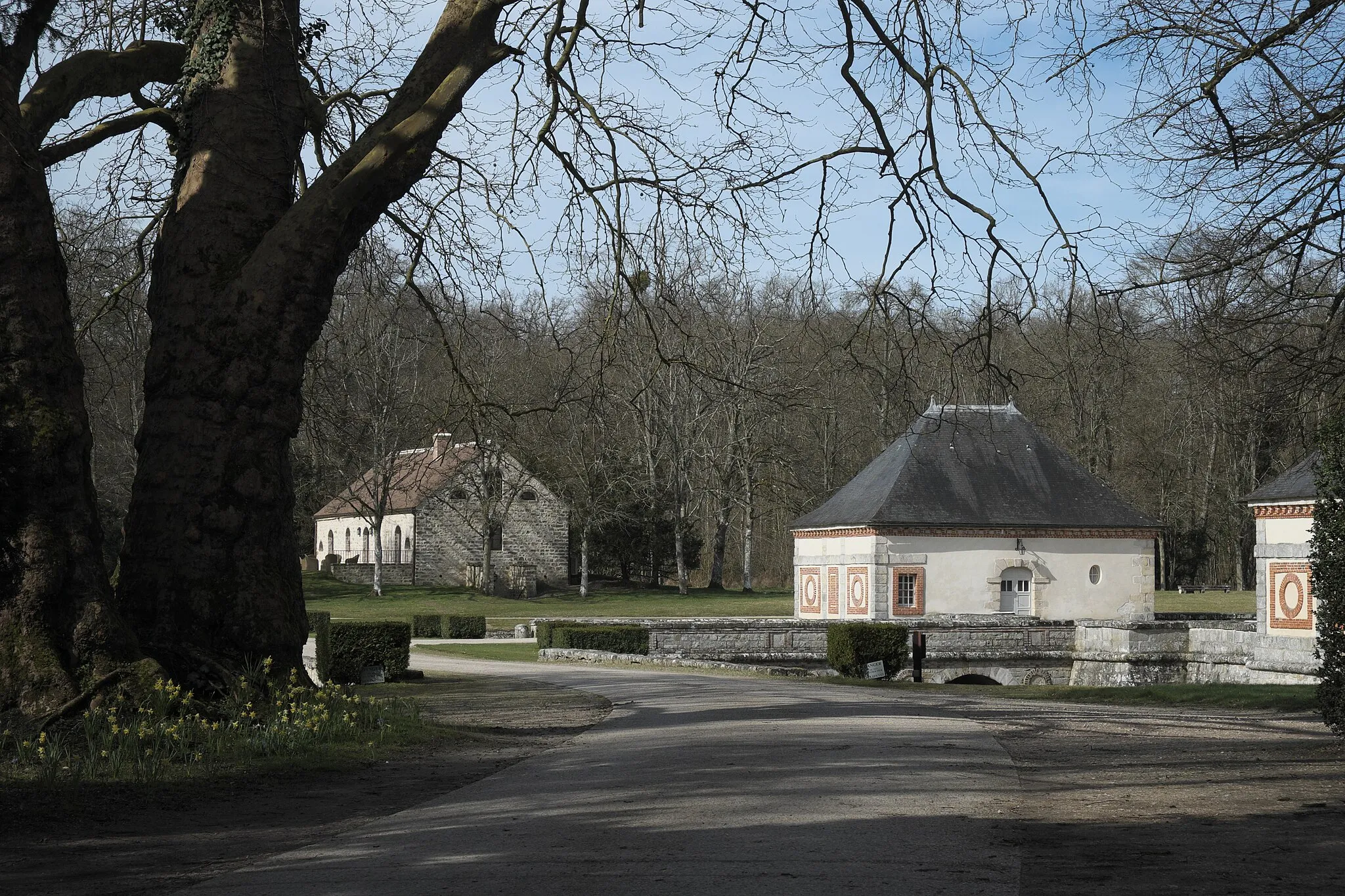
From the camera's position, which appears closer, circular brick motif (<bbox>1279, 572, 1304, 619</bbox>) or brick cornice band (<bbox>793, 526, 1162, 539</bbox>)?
circular brick motif (<bbox>1279, 572, 1304, 619</bbox>)

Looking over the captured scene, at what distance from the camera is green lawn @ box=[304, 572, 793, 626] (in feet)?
133

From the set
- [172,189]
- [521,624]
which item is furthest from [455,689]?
[521,624]

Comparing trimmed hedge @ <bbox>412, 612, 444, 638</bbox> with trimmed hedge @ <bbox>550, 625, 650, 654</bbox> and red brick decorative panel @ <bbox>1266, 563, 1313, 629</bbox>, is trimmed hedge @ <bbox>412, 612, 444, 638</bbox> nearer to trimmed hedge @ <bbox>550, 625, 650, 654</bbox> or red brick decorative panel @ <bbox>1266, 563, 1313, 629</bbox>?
trimmed hedge @ <bbox>550, 625, 650, 654</bbox>

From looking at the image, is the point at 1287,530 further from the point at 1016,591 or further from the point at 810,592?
the point at 810,592

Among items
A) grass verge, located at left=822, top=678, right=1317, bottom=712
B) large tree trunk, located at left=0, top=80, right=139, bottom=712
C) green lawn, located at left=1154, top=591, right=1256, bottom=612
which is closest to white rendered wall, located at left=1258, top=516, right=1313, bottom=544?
grass verge, located at left=822, top=678, right=1317, bottom=712

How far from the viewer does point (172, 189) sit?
11.5 m

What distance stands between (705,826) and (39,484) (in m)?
5.29

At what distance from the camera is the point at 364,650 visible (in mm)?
19656

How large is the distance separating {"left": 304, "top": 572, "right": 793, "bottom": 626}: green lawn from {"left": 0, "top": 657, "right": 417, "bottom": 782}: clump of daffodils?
1071 inches

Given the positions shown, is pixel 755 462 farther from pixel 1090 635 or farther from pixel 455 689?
pixel 455 689

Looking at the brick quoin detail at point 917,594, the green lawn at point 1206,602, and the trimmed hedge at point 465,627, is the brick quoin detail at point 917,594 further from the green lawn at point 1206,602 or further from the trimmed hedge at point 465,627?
the trimmed hedge at point 465,627

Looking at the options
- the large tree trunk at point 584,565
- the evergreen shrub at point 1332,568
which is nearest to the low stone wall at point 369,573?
the large tree trunk at point 584,565

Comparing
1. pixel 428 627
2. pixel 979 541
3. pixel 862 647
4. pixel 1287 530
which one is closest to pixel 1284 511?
pixel 1287 530

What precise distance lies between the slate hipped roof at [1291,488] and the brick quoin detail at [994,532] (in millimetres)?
7918
